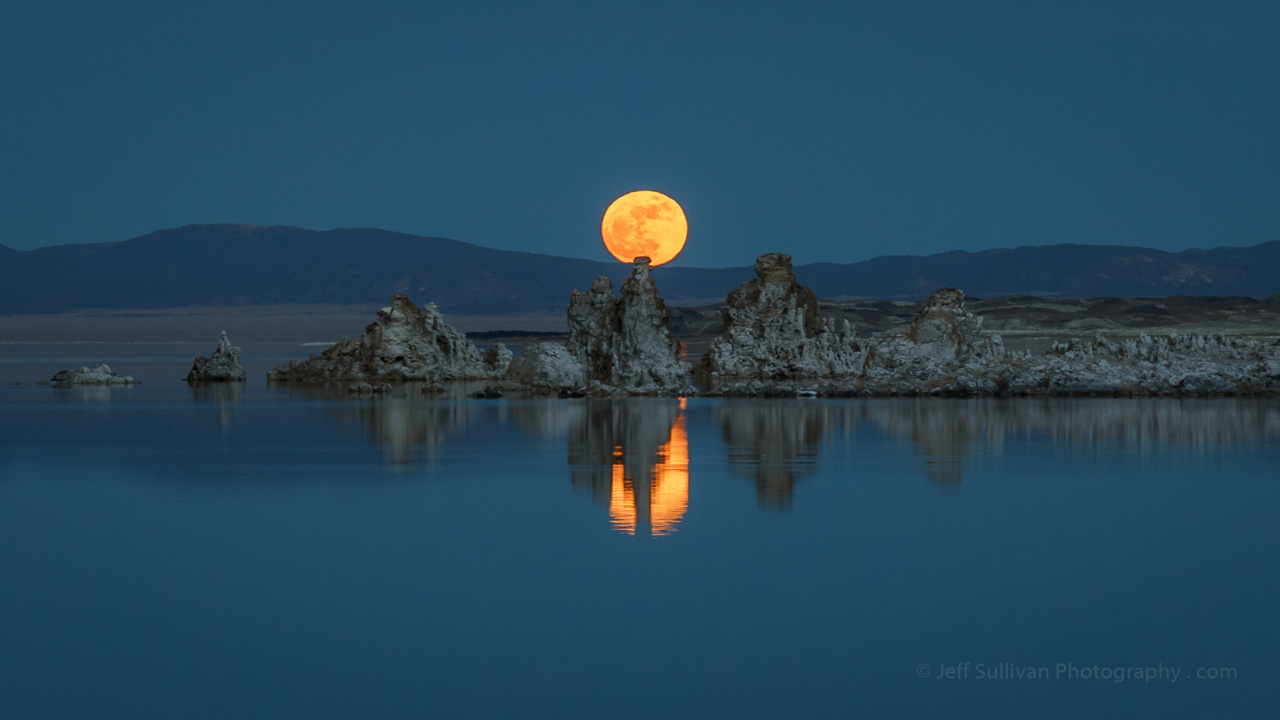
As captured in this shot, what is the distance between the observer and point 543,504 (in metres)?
14.6

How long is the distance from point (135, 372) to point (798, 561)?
4613cm

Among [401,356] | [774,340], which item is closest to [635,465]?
[774,340]

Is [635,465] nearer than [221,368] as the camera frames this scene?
Yes

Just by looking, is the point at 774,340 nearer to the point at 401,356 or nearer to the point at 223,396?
the point at 401,356

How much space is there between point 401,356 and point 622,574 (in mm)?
32220

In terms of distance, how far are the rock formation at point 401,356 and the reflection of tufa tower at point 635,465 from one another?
1498 centimetres

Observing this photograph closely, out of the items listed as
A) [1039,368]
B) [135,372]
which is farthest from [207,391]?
[1039,368]

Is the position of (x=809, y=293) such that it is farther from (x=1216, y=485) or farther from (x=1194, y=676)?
→ (x=1194, y=676)

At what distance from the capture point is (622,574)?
1084cm

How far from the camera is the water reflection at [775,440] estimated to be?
53.0 ft

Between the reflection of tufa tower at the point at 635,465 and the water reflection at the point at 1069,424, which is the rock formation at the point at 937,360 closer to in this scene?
the water reflection at the point at 1069,424

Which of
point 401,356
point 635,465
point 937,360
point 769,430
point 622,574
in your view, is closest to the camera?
point 622,574

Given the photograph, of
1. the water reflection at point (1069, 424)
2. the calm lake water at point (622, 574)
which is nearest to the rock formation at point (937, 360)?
the water reflection at point (1069, 424)

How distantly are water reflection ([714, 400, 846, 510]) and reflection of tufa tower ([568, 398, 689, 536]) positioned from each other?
2.43 ft
